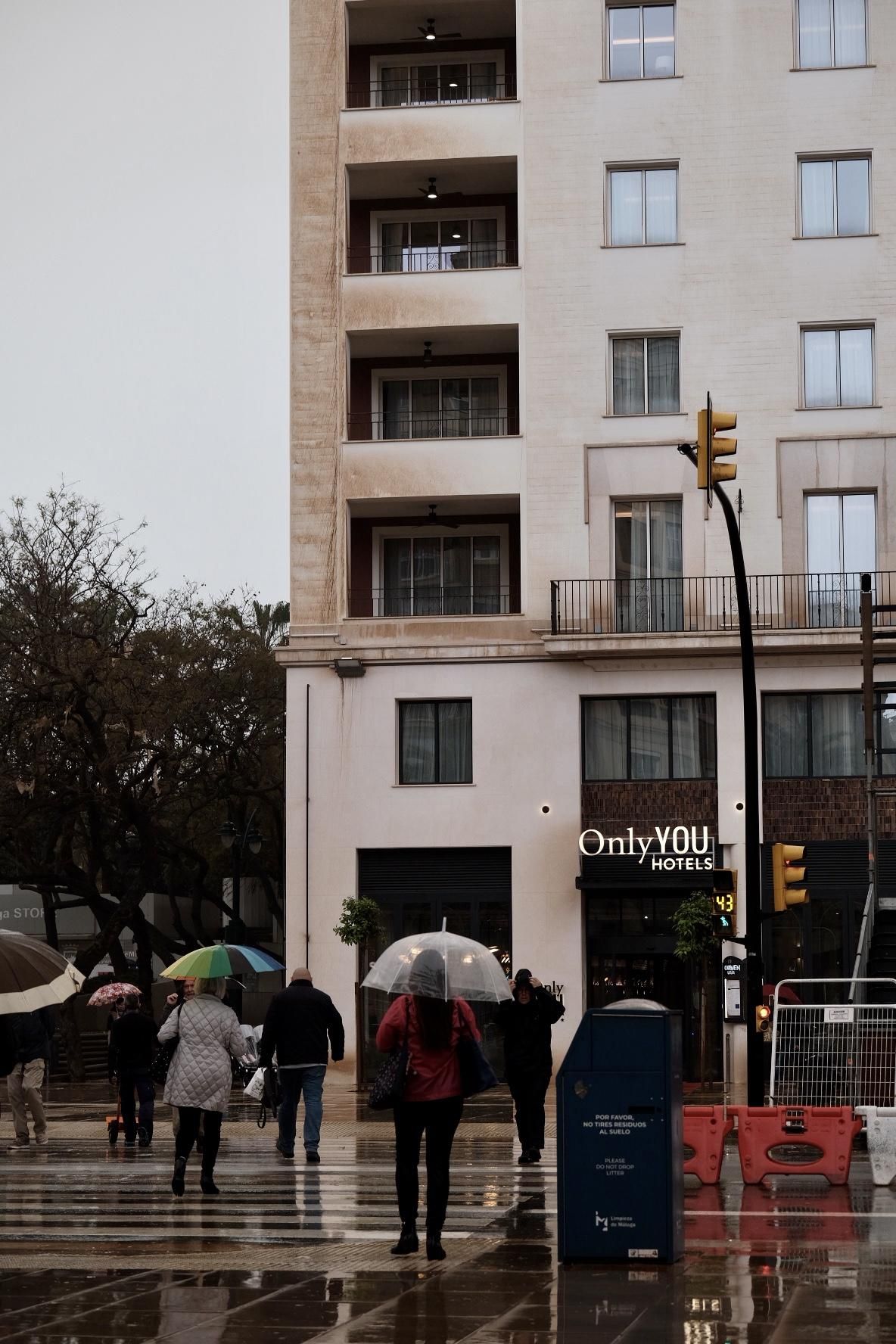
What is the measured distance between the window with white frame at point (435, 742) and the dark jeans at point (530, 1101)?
18.1 meters

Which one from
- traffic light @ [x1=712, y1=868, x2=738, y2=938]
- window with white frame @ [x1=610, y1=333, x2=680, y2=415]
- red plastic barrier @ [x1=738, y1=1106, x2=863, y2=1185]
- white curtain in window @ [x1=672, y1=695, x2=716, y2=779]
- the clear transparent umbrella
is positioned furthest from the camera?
window with white frame @ [x1=610, y1=333, x2=680, y2=415]

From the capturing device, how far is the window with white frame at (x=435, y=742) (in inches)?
1497

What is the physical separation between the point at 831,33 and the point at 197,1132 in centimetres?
2933

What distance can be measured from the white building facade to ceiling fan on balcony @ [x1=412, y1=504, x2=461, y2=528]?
5cm

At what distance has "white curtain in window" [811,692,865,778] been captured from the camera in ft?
120

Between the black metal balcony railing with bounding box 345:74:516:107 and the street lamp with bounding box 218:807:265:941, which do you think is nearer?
the black metal balcony railing with bounding box 345:74:516:107

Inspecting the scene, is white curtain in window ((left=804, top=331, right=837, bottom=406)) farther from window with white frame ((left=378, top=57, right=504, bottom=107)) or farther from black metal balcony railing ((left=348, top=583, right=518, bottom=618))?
window with white frame ((left=378, top=57, right=504, bottom=107))

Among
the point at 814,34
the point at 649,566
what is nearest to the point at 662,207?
the point at 814,34

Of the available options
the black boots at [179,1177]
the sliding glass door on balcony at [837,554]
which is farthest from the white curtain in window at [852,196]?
the black boots at [179,1177]

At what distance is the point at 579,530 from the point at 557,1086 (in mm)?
26548

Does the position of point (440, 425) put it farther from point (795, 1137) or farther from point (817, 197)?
point (795, 1137)

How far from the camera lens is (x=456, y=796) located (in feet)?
124

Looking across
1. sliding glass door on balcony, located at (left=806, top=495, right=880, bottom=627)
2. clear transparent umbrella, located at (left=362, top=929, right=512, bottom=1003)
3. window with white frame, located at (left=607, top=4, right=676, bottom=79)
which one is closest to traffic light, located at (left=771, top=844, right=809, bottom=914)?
clear transparent umbrella, located at (left=362, top=929, right=512, bottom=1003)

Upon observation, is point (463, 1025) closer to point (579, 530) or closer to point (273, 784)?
point (579, 530)
